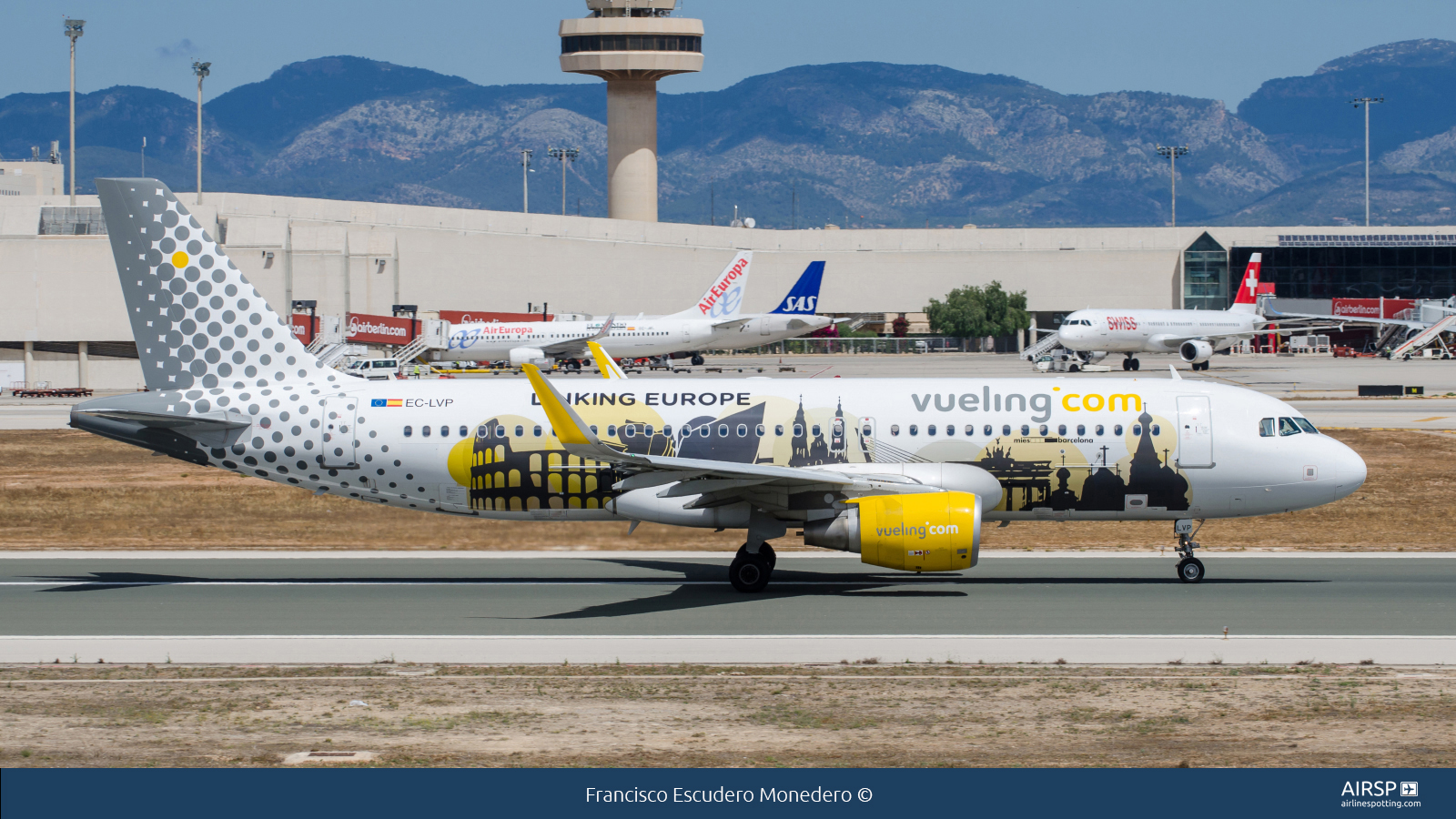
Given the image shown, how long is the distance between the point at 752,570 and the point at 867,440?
2977 millimetres

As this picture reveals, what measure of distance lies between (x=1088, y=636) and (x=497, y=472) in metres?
10.3

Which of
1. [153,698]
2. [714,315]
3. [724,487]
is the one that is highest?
[714,315]

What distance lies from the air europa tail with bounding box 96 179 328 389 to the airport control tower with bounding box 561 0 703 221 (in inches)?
6139

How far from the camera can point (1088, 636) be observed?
68.6ft

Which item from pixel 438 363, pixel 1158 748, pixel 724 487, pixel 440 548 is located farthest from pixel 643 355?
pixel 1158 748

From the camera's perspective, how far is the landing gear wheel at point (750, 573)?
2458 cm

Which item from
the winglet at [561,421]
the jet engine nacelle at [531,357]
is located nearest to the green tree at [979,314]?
the jet engine nacelle at [531,357]

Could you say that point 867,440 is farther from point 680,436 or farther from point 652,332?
point 652,332

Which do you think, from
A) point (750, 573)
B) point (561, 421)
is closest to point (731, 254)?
point (750, 573)

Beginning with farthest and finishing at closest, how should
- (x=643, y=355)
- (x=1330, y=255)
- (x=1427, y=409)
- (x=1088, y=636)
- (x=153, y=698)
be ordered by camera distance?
(x=1330, y=255) < (x=643, y=355) < (x=1427, y=409) < (x=1088, y=636) < (x=153, y=698)

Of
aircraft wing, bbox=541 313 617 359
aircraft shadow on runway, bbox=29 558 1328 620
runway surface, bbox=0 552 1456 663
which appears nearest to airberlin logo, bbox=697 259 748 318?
aircraft wing, bbox=541 313 617 359

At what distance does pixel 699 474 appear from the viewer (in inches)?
912

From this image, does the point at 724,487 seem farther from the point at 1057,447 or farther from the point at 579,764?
the point at 579,764
